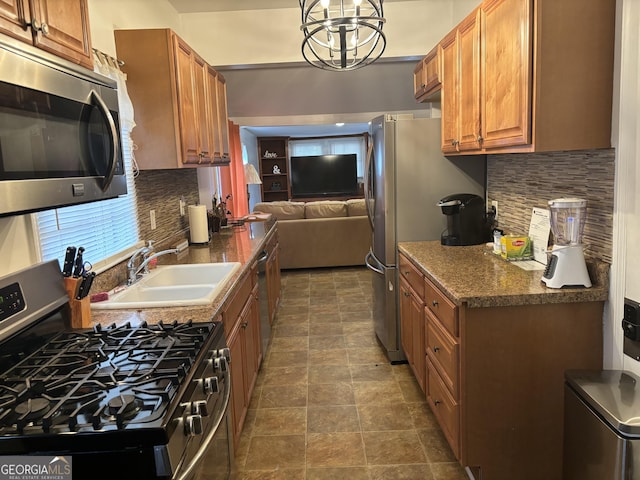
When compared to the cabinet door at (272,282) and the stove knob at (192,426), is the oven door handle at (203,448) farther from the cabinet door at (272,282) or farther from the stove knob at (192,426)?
the cabinet door at (272,282)

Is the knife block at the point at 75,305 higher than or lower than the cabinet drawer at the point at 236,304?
higher

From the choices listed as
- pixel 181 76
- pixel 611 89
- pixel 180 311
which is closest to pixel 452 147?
pixel 611 89

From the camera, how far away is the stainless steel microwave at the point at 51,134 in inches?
41.7

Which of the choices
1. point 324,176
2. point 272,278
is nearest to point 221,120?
point 272,278

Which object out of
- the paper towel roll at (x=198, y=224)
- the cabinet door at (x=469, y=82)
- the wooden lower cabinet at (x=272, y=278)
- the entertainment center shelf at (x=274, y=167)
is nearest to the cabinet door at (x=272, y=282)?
the wooden lower cabinet at (x=272, y=278)

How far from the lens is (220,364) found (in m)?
1.56

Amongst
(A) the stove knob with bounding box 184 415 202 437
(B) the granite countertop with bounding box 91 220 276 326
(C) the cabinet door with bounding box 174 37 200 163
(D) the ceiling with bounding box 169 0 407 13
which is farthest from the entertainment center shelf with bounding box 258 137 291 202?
(A) the stove knob with bounding box 184 415 202 437

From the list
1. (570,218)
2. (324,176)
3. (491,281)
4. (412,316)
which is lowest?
(412,316)

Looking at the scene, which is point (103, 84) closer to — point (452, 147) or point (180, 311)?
point (180, 311)

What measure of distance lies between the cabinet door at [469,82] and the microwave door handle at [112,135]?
1.77 metres

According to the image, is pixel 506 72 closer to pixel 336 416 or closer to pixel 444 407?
pixel 444 407

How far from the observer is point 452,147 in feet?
9.52

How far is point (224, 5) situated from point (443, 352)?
3.14 m

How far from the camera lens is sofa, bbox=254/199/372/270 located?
20.1 feet
